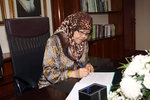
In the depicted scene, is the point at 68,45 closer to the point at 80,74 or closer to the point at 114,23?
the point at 80,74

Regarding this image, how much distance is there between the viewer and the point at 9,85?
2.01m

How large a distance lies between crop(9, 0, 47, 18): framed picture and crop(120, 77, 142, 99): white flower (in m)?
1.86

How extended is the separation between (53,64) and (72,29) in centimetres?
34

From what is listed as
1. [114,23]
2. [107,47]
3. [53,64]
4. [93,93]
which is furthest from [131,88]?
[114,23]

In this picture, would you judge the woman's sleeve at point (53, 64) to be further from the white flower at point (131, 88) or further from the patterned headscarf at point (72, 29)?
the white flower at point (131, 88)

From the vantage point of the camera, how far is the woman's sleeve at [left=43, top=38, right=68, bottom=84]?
1239 millimetres

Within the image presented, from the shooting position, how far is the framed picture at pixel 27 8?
2076mm

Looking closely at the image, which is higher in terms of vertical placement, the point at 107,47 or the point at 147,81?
the point at 147,81

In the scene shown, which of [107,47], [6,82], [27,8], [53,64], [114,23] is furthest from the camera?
[114,23]

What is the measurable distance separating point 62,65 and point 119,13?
96.2 inches

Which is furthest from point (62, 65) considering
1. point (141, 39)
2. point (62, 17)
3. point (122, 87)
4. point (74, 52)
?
point (141, 39)

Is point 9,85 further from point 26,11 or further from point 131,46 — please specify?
point 131,46

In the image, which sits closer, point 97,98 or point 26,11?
point 97,98

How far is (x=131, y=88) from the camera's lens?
488 millimetres
